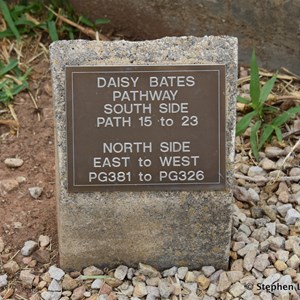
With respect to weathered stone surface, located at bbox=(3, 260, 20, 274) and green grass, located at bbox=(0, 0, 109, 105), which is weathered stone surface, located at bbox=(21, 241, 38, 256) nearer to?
weathered stone surface, located at bbox=(3, 260, 20, 274)

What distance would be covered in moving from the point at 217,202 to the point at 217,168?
11 centimetres

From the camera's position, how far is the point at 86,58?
228cm

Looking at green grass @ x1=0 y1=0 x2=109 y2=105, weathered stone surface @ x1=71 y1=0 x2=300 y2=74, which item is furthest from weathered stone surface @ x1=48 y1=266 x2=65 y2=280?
weathered stone surface @ x1=71 y1=0 x2=300 y2=74

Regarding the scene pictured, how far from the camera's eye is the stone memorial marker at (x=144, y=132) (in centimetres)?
227

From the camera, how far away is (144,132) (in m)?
2.29

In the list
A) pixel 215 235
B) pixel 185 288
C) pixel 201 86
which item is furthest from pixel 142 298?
pixel 201 86

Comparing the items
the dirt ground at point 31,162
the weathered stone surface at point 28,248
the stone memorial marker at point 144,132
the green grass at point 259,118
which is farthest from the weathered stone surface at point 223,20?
the weathered stone surface at point 28,248

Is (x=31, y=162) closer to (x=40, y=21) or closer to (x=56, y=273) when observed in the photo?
(x=56, y=273)

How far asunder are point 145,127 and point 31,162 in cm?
81

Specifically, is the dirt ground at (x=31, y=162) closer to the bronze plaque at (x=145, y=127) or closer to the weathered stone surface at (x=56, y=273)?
the weathered stone surface at (x=56, y=273)

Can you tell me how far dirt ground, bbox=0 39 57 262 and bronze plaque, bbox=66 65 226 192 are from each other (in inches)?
16.4

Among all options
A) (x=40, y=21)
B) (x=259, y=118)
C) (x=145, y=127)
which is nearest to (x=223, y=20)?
(x=259, y=118)

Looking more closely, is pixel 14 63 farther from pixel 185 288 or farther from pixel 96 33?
pixel 185 288

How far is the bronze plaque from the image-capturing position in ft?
7.43
